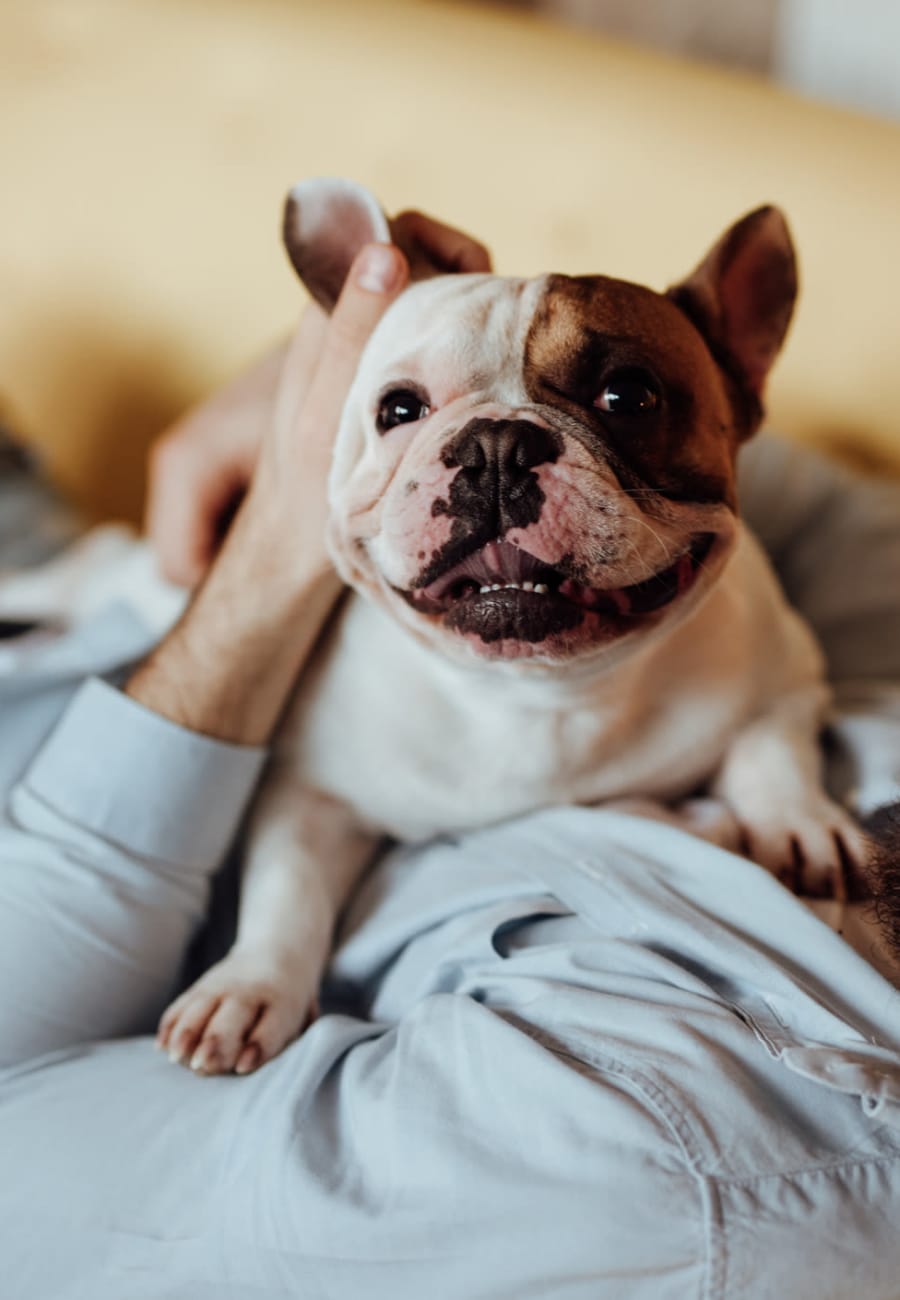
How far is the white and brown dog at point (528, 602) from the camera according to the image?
0.80 m

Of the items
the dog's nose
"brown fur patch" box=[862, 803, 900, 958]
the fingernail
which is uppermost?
the fingernail

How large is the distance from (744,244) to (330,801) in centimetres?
63

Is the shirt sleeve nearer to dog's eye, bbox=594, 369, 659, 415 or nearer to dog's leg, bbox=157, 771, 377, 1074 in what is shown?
dog's leg, bbox=157, 771, 377, 1074

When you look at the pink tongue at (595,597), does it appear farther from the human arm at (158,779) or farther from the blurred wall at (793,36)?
the blurred wall at (793,36)

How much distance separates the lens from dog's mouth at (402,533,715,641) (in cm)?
79

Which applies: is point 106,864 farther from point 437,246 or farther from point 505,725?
point 437,246

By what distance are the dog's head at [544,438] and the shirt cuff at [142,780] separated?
0.75 feet

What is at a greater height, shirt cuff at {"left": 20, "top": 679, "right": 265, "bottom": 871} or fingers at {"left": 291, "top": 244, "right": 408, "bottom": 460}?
fingers at {"left": 291, "top": 244, "right": 408, "bottom": 460}

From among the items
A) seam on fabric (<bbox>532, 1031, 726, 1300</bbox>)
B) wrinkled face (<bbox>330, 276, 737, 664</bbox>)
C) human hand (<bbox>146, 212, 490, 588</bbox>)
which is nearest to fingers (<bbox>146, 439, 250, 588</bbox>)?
human hand (<bbox>146, 212, 490, 588</bbox>)

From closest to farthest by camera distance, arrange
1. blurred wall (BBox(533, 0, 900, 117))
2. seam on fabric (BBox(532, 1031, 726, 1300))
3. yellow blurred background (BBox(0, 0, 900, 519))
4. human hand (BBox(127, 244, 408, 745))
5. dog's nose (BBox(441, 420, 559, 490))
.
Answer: seam on fabric (BBox(532, 1031, 726, 1300))
dog's nose (BBox(441, 420, 559, 490))
human hand (BBox(127, 244, 408, 745))
yellow blurred background (BBox(0, 0, 900, 519))
blurred wall (BBox(533, 0, 900, 117))

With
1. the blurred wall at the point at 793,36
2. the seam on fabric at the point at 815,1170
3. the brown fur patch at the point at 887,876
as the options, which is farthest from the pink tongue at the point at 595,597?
the blurred wall at the point at 793,36

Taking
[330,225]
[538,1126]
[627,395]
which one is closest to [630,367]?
[627,395]

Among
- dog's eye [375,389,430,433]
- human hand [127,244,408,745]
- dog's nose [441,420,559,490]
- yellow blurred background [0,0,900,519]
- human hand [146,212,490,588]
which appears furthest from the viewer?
yellow blurred background [0,0,900,519]

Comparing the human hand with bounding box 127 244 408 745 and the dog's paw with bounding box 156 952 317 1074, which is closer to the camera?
the dog's paw with bounding box 156 952 317 1074
